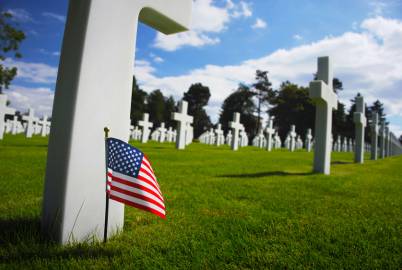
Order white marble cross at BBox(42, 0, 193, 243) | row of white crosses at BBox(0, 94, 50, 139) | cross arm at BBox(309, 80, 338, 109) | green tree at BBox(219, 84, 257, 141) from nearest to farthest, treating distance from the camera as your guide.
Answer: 1. white marble cross at BBox(42, 0, 193, 243)
2. cross arm at BBox(309, 80, 338, 109)
3. row of white crosses at BBox(0, 94, 50, 139)
4. green tree at BBox(219, 84, 257, 141)

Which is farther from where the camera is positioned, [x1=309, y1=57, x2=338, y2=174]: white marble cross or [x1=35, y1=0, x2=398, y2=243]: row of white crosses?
[x1=309, y1=57, x2=338, y2=174]: white marble cross

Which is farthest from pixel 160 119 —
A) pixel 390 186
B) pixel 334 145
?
pixel 390 186

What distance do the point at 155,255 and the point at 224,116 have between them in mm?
68112

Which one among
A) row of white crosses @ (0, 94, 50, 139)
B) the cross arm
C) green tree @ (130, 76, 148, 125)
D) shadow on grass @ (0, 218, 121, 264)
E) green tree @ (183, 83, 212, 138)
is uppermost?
green tree @ (183, 83, 212, 138)

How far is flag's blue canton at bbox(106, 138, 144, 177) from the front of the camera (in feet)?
7.19

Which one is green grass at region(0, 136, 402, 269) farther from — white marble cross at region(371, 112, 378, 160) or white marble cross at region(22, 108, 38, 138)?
white marble cross at region(22, 108, 38, 138)

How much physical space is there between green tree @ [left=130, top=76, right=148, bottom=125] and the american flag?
57185mm

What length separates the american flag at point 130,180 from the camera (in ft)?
7.12

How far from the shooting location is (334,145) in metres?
36.1

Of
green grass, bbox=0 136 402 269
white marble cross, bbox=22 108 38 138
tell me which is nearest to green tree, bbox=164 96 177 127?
white marble cross, bbox=22 108 38 138

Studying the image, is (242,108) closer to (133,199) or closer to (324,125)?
(324,125)

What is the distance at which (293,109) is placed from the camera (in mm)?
59969

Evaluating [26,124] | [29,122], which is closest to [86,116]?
[29,122]

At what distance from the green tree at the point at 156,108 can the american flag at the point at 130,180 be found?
210ft
